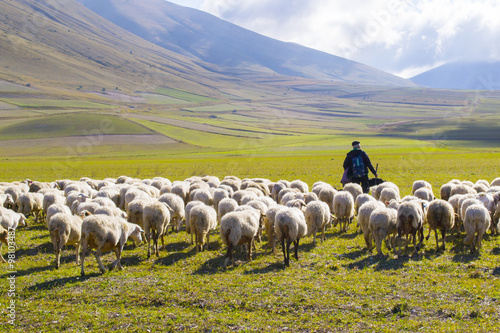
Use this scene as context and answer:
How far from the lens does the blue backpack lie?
20969mm

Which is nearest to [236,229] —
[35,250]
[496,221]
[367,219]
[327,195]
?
[367,219]

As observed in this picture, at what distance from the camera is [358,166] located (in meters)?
21.1

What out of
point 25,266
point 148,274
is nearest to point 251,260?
point 148,274

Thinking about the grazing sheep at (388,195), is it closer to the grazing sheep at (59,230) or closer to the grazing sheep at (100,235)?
the grazing sheep at (100,235)

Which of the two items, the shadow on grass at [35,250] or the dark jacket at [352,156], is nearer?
the shadow on grass at [35,250]

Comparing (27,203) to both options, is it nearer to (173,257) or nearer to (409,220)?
(173,257)

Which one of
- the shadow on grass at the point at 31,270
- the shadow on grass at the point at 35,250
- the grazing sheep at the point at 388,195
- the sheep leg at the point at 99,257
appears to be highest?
the grazing sheep at the point at 388,195

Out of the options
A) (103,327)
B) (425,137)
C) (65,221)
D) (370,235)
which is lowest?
(103,327)

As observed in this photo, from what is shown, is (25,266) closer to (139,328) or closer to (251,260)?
(139,328)

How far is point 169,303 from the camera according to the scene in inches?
387

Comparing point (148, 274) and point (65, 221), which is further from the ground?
point (65, 221)

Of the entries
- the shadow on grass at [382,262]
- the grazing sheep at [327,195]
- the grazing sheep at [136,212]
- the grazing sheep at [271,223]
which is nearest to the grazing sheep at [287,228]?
the grazing sheep at [271,223]

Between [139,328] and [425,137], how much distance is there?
509 ft

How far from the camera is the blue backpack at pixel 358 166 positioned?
20969 millimetres
